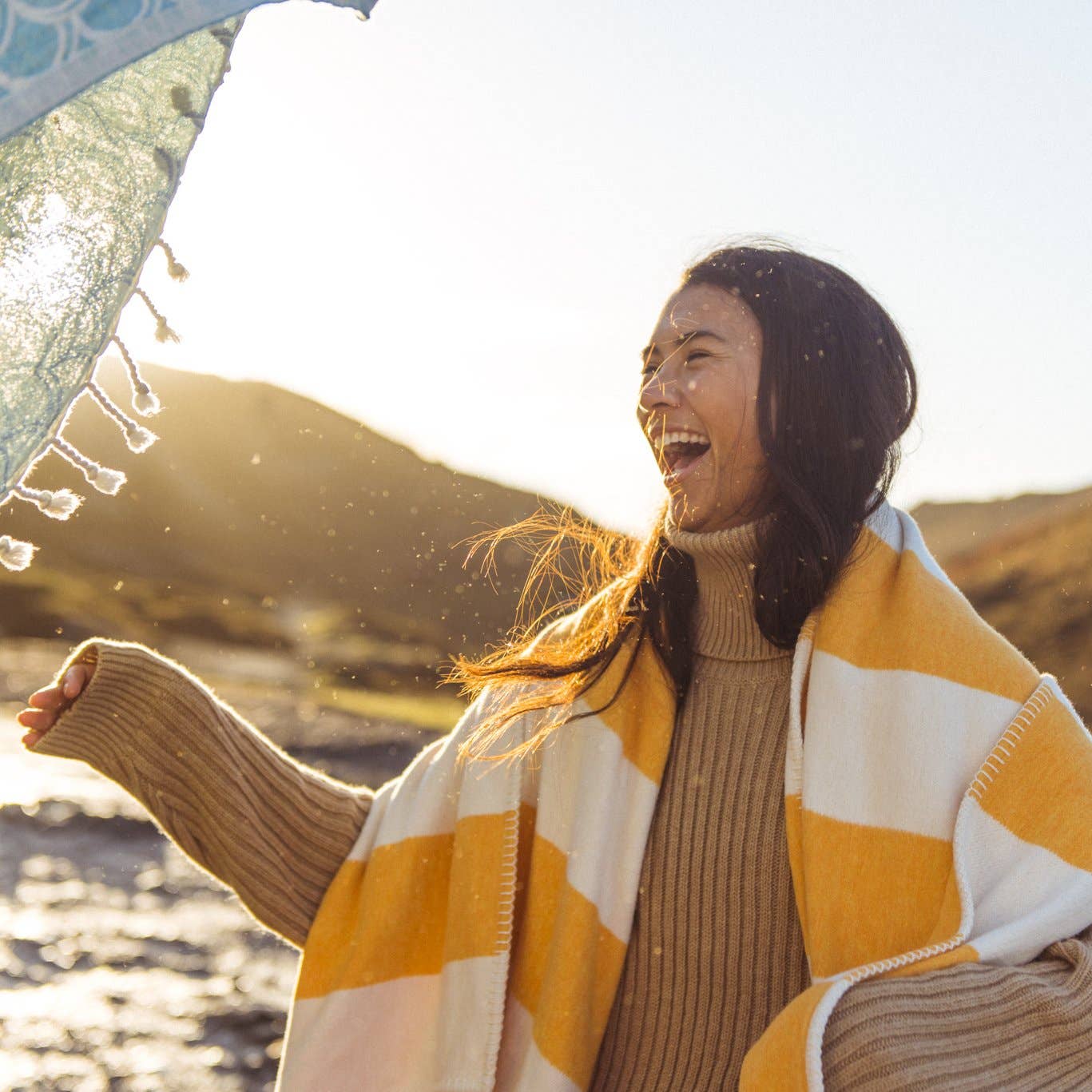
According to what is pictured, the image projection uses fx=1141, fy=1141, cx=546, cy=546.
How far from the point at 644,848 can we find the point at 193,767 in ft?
2.12

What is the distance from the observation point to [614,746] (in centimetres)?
168

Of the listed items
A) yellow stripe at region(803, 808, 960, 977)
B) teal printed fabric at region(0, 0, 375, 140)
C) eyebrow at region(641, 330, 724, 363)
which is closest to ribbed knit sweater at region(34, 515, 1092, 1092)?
yellow stripe at region(803, 808, 960, 977)

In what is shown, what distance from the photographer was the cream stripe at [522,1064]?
1505 mm

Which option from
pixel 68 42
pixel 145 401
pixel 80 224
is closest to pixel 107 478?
pixel 145 401

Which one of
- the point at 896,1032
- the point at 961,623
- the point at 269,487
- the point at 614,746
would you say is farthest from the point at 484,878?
the point at 269,487

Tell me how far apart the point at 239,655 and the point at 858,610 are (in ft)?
50.3

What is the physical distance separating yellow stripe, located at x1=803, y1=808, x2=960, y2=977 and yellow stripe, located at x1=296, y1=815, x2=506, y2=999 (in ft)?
1.51

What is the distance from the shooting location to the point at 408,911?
167cm

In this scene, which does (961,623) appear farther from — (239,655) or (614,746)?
(239,655)

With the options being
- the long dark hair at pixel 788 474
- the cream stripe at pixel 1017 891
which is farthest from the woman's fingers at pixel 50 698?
the cream stripe at pixel 1017 891

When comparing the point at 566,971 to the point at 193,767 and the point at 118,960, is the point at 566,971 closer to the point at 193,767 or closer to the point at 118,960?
the point at 193,767

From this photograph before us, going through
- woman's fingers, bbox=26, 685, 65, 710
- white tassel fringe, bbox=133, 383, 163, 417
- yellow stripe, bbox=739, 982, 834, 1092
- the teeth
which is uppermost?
the teeth

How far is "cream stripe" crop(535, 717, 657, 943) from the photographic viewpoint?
1.58 meters

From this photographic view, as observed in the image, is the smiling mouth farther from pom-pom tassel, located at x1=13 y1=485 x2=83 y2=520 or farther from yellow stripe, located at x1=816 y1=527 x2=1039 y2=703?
pom-pom tassel, located at x1=13 y1=485 x2=83 y2=520
